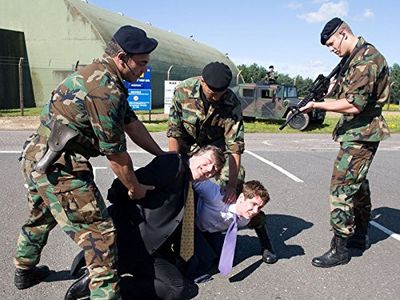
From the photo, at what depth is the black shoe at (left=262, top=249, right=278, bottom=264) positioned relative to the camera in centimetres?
348

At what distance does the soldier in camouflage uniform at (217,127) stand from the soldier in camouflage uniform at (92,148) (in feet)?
3.70

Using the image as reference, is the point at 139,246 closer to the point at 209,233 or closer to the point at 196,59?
the point at 209,233

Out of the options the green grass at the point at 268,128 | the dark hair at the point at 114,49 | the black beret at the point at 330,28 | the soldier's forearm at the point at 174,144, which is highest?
the black beret at the point at 330,28


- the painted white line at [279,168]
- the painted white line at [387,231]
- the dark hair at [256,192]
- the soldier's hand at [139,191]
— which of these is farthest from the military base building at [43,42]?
the soldier's hand at [139,191]

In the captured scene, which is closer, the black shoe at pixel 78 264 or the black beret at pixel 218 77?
the black shoe at pixel 78 264

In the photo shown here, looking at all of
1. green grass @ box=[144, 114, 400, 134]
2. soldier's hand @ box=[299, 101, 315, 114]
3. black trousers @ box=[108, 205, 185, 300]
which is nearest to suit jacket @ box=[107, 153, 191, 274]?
black trousers @ box=[108, 205, 185, 300]

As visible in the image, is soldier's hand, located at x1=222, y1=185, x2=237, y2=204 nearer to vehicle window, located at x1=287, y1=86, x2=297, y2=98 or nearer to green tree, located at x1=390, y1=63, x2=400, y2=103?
vehicle window, located at x1=287, y1=86, x2=297, y2=98

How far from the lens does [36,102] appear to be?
796 inches

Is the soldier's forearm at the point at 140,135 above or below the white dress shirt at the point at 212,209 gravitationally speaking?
above

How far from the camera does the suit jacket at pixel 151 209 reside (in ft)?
8.72

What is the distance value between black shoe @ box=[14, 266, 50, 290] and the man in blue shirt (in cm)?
108

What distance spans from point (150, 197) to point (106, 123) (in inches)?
26.7

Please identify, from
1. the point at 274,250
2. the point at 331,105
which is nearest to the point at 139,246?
the point at 274,250

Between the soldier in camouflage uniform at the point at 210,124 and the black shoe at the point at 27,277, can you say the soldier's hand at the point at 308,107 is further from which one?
the black shoe at the point at 27,277
